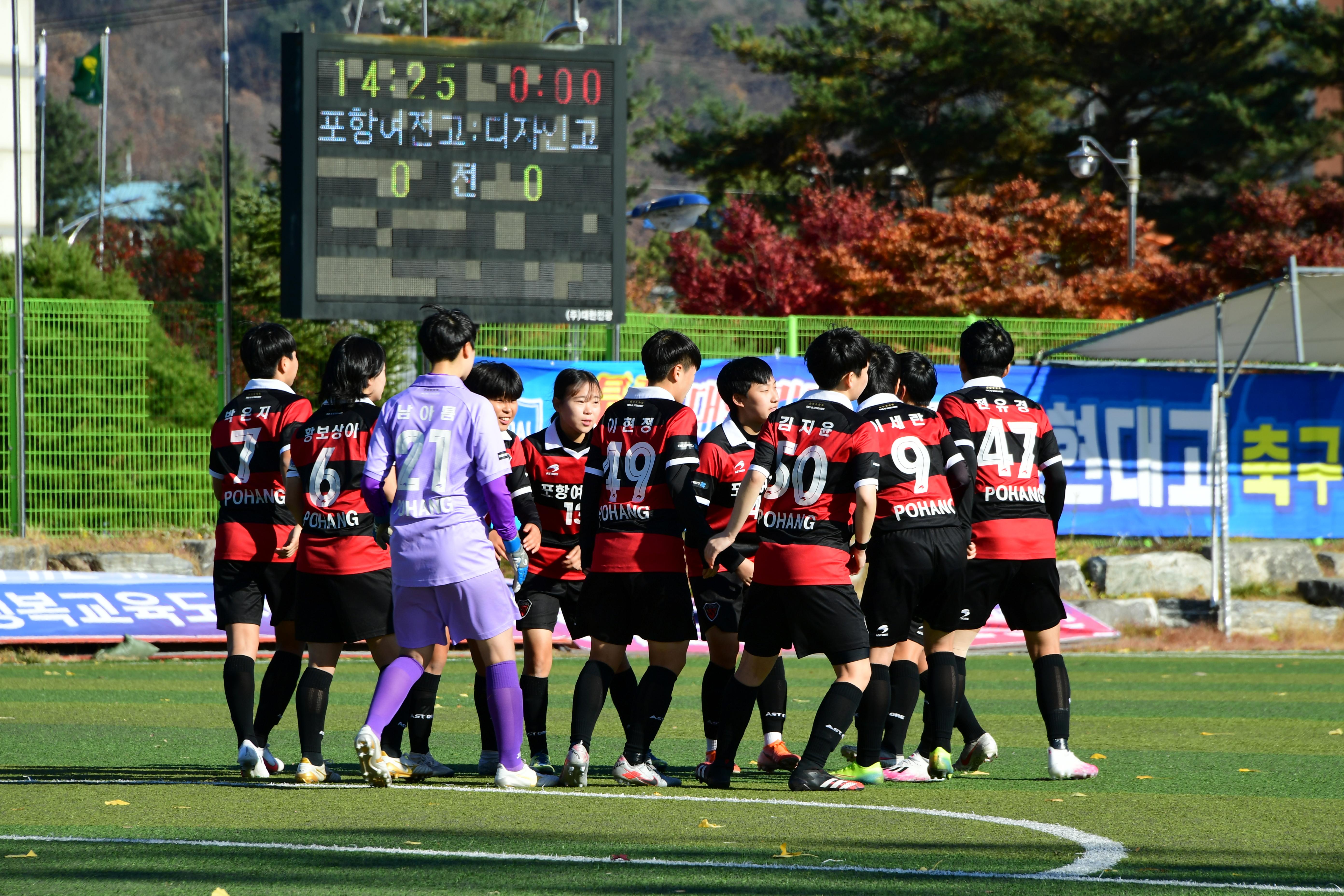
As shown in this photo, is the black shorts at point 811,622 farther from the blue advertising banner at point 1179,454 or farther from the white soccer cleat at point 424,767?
the blue advertising banner at point 1179,454

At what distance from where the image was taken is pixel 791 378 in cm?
1786

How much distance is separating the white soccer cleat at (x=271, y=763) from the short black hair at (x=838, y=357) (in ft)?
9.80

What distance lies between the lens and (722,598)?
7320 mm

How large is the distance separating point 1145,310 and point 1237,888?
78.1ft

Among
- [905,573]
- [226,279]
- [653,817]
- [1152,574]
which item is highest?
[226,279]

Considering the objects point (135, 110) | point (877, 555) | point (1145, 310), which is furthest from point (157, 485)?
point (135, 110)

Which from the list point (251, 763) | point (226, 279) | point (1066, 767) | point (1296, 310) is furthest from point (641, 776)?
point (226, 279)

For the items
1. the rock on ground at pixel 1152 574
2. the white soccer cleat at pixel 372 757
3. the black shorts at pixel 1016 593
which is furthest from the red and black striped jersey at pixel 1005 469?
the rock on ground at pixel 1152 574

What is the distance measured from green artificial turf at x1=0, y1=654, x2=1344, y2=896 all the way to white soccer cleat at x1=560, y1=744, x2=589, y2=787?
113mm

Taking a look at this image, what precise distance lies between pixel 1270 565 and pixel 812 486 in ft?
43.3

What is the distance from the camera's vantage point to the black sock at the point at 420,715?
713 cm

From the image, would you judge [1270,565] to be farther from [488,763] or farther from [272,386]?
[272,386]

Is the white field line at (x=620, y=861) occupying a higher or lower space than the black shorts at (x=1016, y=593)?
lower

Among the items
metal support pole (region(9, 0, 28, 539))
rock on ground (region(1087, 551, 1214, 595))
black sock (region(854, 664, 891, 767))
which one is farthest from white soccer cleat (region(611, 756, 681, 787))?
metal support pole (region(9, 0, 28, 539))
